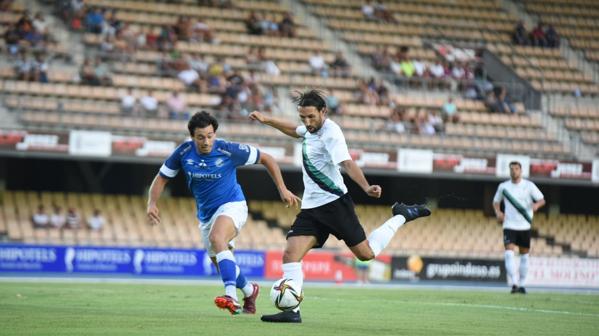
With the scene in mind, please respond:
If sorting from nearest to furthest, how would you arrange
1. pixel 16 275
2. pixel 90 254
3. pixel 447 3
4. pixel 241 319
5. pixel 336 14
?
pixel 241 319 < pixel 16 275 < pixel 90 254 < pixel 336 14 < pixel 447 3

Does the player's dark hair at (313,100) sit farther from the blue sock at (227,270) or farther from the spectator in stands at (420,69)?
the spectator in stands at (420,69)

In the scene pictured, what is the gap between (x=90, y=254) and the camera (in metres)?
28.2

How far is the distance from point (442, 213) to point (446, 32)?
7.50 m

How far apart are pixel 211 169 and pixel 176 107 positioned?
61.0 feet

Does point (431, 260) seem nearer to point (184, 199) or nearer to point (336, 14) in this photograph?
point (184, 199)

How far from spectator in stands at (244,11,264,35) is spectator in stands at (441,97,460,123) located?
6.40 m

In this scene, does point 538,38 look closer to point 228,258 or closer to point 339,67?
point 339,67

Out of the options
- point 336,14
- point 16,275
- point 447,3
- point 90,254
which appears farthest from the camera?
point 447,3

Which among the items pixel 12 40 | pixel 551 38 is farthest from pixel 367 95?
pixel 12 40

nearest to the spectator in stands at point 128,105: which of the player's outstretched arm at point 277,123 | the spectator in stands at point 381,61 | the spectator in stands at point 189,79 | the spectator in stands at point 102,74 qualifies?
the spectator in stands at point 102,74

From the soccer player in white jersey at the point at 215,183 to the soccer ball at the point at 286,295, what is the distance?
Answer: 64 centimetres

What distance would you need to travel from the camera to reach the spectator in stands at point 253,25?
1416 inches

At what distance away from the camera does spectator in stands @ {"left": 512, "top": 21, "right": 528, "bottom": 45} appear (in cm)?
4034

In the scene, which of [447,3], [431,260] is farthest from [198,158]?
[447,3]
